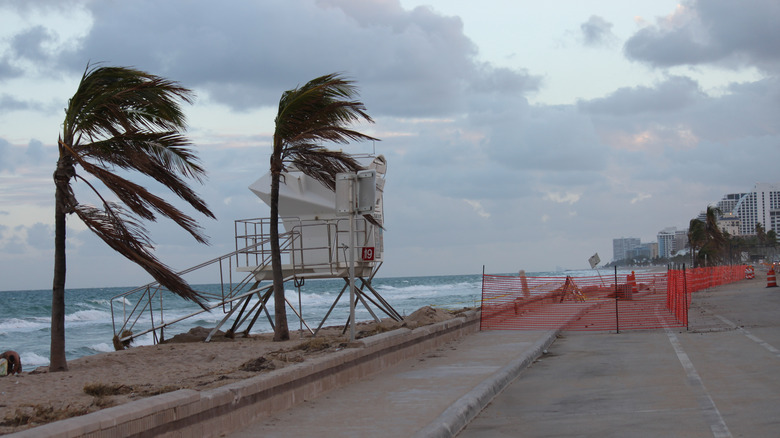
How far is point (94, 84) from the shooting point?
12.2 m

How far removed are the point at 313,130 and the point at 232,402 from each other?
8550mm

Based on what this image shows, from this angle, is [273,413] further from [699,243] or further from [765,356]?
[699,243]

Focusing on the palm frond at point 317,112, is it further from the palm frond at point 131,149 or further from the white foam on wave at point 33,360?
the white foam on wave at point 33,360

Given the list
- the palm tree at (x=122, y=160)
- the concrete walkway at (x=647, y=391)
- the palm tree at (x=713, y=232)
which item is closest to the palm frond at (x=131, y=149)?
the palm tree at (x=122, y=160)

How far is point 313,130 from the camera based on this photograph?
1520 cm

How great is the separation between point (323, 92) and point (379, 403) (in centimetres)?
789

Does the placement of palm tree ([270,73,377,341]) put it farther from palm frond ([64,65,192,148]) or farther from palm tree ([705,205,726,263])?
palm tree ([705,205,726,263])

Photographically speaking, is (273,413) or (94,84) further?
(94,84)

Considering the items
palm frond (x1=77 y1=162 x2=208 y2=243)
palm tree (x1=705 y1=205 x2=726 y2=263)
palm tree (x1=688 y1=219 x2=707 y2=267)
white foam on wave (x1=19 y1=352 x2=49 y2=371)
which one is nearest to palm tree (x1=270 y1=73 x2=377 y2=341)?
palm frond (x1=77 y1=162 x2=208 y2=243)

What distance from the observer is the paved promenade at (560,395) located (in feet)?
25.4

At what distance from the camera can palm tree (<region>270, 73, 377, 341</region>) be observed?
1525 cm

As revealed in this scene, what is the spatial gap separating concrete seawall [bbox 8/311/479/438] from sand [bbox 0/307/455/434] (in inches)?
21.6

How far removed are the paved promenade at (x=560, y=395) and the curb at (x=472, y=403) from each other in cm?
2

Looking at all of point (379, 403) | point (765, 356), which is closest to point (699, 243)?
point (765, 356)
